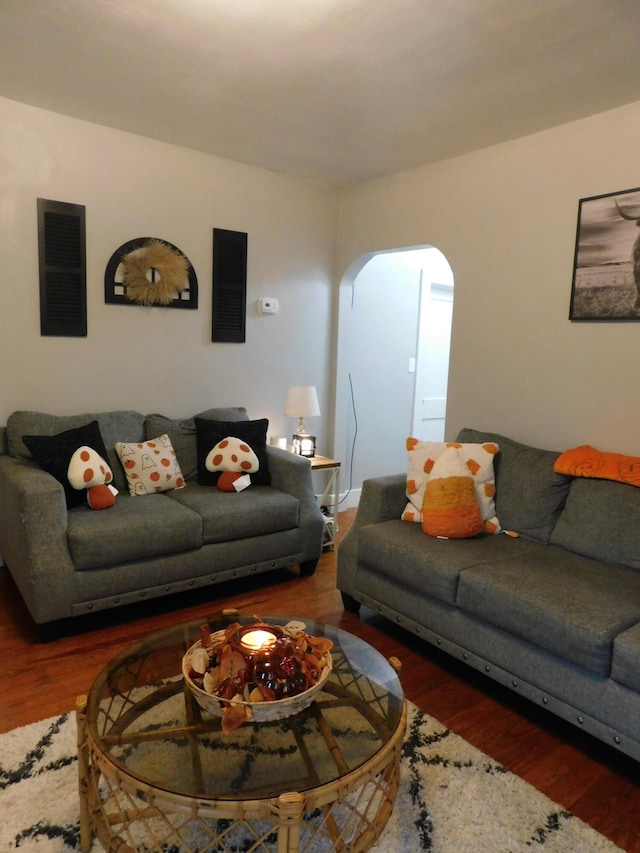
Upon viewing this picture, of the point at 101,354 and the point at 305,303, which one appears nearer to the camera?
the point at 101,354

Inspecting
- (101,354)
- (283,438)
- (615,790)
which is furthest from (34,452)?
(615,790)

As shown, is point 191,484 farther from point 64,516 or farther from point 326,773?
point 326,773

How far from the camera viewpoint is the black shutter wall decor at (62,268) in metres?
3.27

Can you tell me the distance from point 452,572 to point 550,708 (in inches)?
22.7

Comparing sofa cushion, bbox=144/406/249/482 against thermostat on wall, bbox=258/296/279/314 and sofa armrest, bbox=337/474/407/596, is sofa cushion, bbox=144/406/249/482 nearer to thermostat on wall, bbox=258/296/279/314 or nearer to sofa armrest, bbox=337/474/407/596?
thermostat on wall, bbox=258/296/279/314

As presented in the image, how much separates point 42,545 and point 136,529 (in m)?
0.40

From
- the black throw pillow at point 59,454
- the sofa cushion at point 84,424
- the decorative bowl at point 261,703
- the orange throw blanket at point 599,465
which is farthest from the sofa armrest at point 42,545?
the orange throw blanket at point 599,465

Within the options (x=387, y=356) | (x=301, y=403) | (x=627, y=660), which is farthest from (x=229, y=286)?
(x=627, y=660)

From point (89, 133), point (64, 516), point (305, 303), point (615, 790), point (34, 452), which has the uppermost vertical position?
point (89, 133)

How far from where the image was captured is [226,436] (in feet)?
11.6

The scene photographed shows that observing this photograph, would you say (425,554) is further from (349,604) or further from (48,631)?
(48,631)

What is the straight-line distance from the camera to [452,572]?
95.0 inches

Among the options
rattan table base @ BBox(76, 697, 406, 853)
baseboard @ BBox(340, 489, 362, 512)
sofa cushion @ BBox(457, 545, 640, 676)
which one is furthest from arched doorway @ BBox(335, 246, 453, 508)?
rattan table base @ BBox(76, 697, 406, 853)

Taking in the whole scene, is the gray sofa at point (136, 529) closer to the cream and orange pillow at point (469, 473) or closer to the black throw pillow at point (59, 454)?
the black throw pillow at point (59, 454)
